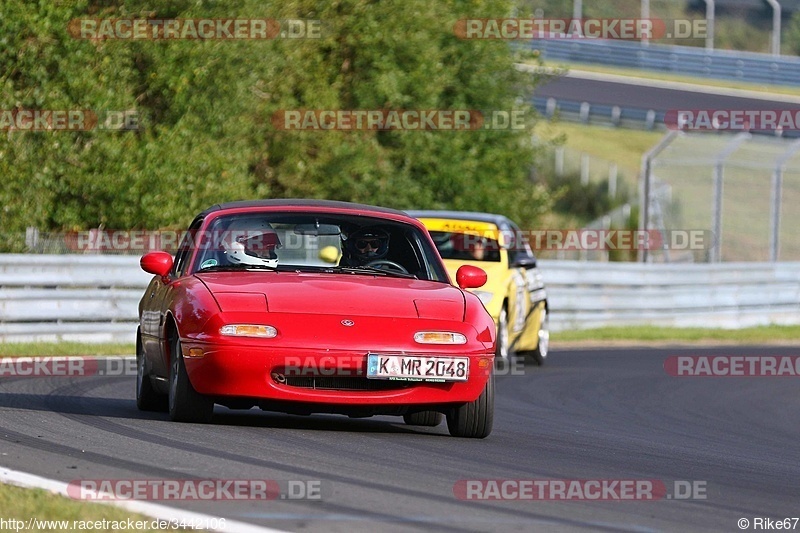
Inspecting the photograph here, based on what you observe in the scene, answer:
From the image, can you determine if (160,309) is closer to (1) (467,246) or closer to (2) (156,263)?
(2) (156,263)

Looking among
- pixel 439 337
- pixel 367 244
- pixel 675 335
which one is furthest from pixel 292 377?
pixel 675 335

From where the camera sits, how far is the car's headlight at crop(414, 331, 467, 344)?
8.48 meters

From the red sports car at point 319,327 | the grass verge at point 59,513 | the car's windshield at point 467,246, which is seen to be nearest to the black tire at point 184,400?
the red sports car at point 319,327

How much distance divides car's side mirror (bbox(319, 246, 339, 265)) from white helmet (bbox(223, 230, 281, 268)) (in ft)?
0.98

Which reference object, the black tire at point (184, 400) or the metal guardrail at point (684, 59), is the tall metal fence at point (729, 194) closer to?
the metal guardrail at point (684, 59)

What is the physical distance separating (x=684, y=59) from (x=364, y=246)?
4755cm

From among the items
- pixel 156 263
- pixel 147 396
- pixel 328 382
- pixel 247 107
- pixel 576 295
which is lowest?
pixel 576 295

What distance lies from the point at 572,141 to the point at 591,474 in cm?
4774

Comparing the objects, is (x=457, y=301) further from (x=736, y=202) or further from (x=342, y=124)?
(x=736, y=202)

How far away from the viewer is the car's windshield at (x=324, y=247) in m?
9.52

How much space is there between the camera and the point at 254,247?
9641mm

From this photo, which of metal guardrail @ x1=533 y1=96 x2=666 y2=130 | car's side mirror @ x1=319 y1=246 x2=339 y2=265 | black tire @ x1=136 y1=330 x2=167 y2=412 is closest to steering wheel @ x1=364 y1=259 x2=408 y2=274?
car's side mirror @ x1=319 y1=246 x2=339 y2=265

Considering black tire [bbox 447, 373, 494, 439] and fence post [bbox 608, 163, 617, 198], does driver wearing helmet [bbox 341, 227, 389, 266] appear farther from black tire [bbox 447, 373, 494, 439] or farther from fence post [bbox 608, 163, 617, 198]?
fence post [bbox 608, 163, 617, 198]

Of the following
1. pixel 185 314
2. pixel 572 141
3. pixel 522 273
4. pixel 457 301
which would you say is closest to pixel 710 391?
pixel 522 273
